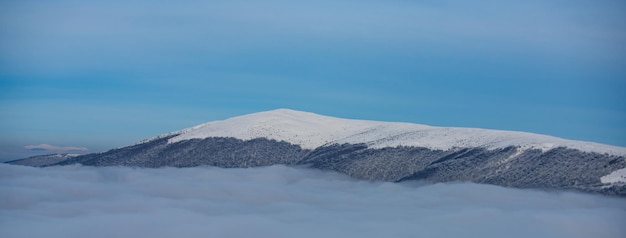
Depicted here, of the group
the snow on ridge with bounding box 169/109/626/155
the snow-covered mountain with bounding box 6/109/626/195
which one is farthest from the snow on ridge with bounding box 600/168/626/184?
the snow on ridge with bounding box 169/109/626/155

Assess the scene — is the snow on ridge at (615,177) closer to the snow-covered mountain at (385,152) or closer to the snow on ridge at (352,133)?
the snow-covered mountain at (385,152)

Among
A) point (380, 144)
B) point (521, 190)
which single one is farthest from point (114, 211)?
point (521, 190)

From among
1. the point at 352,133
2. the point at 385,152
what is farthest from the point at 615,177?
the point at 352,133

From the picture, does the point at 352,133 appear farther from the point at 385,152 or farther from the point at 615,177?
the point at 615,177

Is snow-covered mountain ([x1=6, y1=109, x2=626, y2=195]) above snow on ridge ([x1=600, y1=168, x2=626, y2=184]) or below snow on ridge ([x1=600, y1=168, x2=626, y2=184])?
above

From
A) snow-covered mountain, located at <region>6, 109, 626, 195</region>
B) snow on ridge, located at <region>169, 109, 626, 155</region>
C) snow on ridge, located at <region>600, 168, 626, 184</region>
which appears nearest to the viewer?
snow on ridge, located at <region>600, 168, 626, 184</region>

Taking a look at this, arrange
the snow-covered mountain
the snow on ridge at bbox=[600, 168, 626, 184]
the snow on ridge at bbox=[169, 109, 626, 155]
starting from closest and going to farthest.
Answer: the snow on ridge at bbox=[600, 168, 626, 184]
the snow-covered mountain
the snow on ridge at bbox=[169, 109, 626, 155]

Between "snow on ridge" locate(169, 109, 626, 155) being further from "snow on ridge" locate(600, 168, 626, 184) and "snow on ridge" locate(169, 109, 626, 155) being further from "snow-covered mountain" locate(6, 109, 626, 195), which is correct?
"snow on ridge" locate(600, 168, 626, 184)
